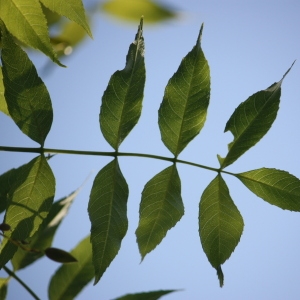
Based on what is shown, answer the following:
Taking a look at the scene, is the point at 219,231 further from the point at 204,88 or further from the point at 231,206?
the point at 204,88

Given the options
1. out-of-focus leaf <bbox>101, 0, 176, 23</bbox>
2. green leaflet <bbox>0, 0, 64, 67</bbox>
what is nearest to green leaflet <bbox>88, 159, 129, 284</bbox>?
green leaflet <bbox>0, 0, 64, 67</bbox>

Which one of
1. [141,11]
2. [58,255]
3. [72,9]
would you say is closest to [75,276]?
[58,255]

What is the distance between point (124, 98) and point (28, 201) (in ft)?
1.41

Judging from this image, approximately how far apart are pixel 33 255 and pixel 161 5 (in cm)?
120

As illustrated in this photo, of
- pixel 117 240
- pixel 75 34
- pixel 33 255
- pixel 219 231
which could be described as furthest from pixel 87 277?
pixel 75 34

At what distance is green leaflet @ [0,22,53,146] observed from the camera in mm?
1324

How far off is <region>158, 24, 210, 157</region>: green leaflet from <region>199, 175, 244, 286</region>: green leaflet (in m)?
0.20

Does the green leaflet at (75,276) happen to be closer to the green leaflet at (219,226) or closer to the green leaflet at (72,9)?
the green leaflet at (219,226)

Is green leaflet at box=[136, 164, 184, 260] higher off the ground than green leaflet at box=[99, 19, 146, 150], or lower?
lower

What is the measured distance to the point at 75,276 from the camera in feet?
6.01

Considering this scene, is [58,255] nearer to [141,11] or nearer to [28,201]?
[28,201]

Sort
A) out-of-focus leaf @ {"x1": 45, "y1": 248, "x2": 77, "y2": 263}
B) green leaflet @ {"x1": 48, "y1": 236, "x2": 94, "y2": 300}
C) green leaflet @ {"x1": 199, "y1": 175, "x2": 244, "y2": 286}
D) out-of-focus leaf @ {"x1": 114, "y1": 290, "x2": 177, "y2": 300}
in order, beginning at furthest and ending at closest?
green leaflet @ {"x1": 48, "y1": 236, "x2": 94, "y2": 300} → out-of-focus leaf @ {"x1": 114, "y1": 290, "x2": 177, "y2": 300} → green leaflet @ {"x1": 199, "y1": 175, "x2": 244, "y2": 286} → out-of-focus leaf @ {"x1": 45, "y1": 248, "x2": 77, "y2": 263}

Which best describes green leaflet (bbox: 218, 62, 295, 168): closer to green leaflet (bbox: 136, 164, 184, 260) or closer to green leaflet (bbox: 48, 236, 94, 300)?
green leaflet (bbox: 136, 164, 184, 260)

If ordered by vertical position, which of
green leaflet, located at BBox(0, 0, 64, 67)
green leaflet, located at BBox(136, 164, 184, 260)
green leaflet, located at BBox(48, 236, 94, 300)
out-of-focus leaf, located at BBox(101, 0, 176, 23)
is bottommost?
green leaflet, located at BBox(48, 236, 94, 300)
